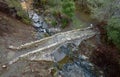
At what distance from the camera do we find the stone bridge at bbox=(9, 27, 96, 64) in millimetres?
13828

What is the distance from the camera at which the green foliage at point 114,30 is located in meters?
15.6

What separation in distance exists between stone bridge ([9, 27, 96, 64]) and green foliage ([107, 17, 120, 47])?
1.88 metres

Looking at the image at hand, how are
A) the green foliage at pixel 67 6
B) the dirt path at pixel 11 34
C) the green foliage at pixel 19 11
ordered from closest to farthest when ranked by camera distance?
the dirt path at pixel 11 34 < the green foliage at pixel 19 11 < the green foliage at pixel 67 6

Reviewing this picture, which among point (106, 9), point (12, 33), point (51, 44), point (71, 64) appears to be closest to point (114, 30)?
point (106, 9)

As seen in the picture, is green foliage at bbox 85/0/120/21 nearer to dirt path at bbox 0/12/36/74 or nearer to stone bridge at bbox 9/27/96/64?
stone bridge at bbox 9/27/96/64

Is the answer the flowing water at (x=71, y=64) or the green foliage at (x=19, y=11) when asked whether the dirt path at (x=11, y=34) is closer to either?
the green foliage at (x=19, y=11)

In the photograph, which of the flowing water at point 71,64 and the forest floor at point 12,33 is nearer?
the flowing water at point 71,64

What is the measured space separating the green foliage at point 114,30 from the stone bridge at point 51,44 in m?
1.88

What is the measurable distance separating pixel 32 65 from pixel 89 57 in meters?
4.07

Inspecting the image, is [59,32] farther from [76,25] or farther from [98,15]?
[98,15]

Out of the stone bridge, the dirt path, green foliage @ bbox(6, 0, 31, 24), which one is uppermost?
green foliage @ bbox(6, 0, 31, 24)

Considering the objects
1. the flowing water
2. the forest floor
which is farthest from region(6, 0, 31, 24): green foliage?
the flowing water

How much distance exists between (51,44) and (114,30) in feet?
15.0

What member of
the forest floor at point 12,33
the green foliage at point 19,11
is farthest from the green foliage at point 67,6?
the forest floor at point 12,33
